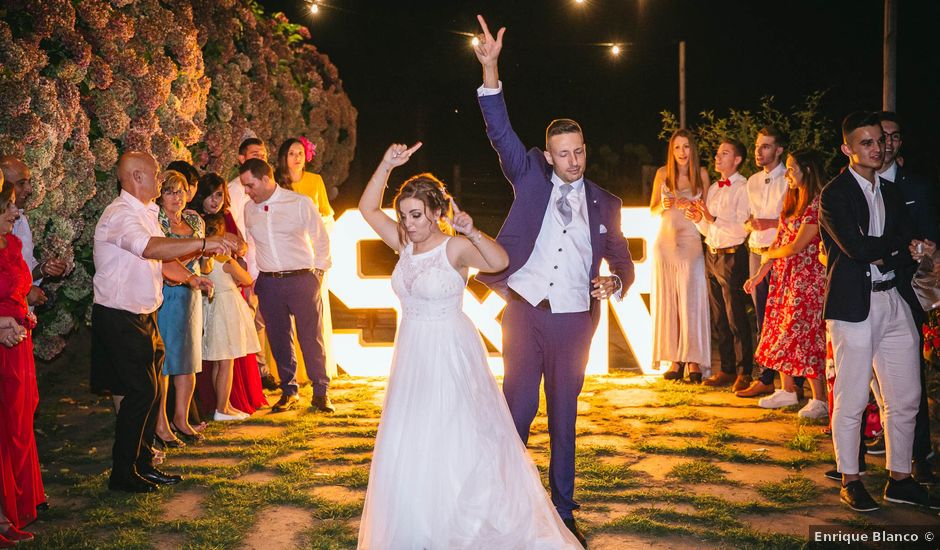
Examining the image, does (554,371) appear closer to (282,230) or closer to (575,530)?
(575,530)

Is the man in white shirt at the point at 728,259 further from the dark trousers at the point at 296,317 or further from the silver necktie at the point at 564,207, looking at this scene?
the silver necktie at the point at 564,207

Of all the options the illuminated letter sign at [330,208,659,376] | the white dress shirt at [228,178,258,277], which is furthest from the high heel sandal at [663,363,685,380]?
the white dress shirt at [228,178,258,277]

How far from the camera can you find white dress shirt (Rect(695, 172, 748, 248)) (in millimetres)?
8844

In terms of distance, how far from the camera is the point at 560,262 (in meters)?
5.02

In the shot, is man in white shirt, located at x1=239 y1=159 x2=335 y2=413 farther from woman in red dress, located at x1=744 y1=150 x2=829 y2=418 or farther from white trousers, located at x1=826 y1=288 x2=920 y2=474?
white trousers, located at x1=826 y1=288 x2=920 y2=474

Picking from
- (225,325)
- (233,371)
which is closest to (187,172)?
(225,325)

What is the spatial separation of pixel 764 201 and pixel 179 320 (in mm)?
5361

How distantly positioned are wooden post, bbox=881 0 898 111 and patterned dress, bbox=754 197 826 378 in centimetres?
185

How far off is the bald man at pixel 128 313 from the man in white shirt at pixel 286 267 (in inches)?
86.7

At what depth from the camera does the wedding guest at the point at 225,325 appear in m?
7.59

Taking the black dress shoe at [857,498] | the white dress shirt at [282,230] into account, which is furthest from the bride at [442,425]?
the white dress shirt at [282,230]

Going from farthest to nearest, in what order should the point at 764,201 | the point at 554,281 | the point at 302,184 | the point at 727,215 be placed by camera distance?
1. the point at 302,184
2. the point at 727,215
3. the point at 764,201
4. the point at 554,281

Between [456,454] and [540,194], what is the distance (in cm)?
150

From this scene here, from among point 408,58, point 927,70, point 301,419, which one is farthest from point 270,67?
point 408,58
